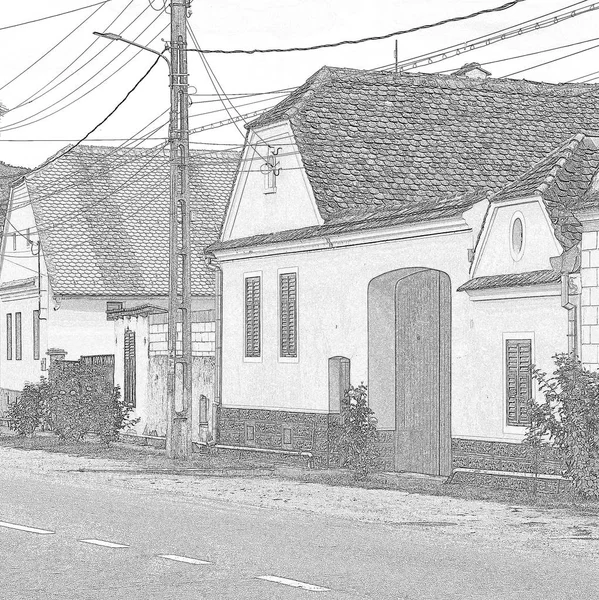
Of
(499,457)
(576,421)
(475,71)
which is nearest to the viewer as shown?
(576,421)

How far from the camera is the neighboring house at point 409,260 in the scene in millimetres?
21828

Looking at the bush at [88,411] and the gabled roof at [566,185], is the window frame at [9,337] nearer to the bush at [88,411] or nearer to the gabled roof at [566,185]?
the bush at [88,411]

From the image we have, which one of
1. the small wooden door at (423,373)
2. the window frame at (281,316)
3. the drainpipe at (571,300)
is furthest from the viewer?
the window frame at (281,316)

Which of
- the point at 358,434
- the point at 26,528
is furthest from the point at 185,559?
the point at 358,434

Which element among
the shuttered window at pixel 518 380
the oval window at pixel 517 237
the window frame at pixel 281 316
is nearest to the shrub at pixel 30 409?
the window frame at pixel 281 316

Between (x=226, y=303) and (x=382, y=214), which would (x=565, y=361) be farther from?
(x=226, y=303)

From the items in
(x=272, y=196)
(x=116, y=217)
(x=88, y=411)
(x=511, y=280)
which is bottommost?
(x=88, y=411)

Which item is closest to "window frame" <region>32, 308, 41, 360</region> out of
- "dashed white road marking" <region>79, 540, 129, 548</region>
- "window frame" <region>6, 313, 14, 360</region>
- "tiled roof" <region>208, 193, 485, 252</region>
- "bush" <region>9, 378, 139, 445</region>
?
"window frame" <region>6, 313, 14, 360</region>

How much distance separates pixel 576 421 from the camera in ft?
64.5

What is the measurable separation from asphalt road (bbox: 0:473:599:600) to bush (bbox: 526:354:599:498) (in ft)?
10.7

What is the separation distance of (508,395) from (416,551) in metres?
8.12

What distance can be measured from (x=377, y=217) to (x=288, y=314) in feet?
13.6

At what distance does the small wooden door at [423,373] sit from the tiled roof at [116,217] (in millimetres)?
20207

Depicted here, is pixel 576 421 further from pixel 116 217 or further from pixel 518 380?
pixel 116 217
